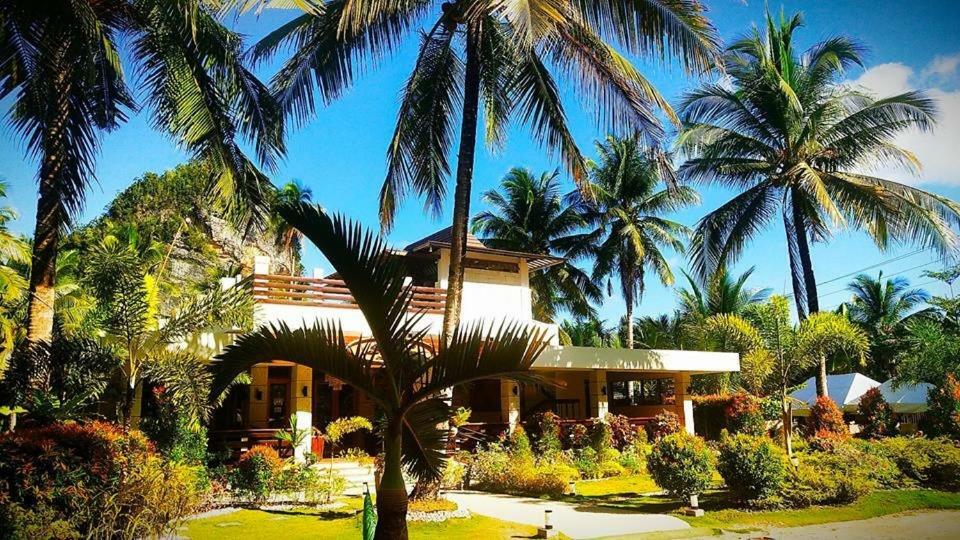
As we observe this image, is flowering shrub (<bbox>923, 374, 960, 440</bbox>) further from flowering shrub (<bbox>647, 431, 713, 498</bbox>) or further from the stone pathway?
the stone pathway

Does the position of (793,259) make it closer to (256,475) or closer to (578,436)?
(578,436)

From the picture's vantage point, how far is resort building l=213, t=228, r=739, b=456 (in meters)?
15.3

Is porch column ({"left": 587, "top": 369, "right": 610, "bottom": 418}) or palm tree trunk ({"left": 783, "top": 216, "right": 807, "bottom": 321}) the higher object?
palm tree trunk ({"left": 783, "top": 216, "right": 807, "bottom": 321})

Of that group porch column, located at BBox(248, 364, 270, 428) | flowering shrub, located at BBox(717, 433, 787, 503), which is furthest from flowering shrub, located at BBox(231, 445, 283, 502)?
flowering shrub, located at BBox(717, 433, 787, 503)

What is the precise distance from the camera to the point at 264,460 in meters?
12.0

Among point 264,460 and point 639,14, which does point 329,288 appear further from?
point 639,14

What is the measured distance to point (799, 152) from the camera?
20453 mm

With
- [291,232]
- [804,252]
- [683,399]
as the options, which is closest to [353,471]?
[683,399]

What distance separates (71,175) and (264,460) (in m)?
5.71

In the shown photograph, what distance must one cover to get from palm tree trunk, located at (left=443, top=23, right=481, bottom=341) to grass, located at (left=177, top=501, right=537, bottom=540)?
3716 millimetres

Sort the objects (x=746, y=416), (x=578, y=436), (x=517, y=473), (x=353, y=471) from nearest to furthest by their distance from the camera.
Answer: (x=517, y=473) → (x=353, y=471) → (x=578, y=436) → (x=746, y=416)

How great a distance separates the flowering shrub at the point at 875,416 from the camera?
20.5 metres

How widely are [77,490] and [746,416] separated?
62.6ft

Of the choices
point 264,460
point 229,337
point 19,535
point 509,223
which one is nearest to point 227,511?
point 264,460
